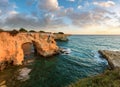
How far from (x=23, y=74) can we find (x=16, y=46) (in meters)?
7.95

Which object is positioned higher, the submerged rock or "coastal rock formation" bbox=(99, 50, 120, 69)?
"coastal rock formation" bbox=(99, 50, 120, 69)

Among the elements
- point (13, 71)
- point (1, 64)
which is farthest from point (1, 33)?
point (13, 71)

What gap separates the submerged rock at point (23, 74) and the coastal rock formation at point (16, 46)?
357cm

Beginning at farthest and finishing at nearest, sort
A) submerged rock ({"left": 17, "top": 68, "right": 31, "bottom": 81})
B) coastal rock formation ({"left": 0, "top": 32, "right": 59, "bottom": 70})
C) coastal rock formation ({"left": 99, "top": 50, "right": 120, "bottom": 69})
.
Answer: coastal rock formation ({"left": 99, "top": 50, "right": 120, "bottom": 69}), coastal rock formation ({"left": 0, "top": 32, "right": 59, "bottom": 70}), submerged rock ({"left": 17, "top": 68, "right": 31, "bottom": 81})

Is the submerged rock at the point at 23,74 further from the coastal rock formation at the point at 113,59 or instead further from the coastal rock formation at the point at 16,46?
the coastal rock formation at the point at 113,59

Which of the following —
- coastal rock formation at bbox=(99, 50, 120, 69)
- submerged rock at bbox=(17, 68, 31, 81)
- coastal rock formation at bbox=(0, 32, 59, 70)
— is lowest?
submerged rock at bbox=(17, 68, 31, 81)

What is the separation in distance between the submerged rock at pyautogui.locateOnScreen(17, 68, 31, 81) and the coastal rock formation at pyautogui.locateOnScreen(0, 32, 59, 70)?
357 cm

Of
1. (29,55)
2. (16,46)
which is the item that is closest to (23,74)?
(16,46)

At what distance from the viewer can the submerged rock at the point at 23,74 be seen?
816 inches

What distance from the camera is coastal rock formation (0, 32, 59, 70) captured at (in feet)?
82.6

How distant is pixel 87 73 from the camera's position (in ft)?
80.4

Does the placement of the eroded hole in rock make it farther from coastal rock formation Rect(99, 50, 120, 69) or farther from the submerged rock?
coastal rock formation Rect(99, 50, 120, 69)

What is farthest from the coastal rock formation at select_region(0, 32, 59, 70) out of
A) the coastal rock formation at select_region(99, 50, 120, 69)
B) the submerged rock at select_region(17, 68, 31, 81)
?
the coastal rock formation at select_region(99, 50, 120, 69)

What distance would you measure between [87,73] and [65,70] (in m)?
4.28
